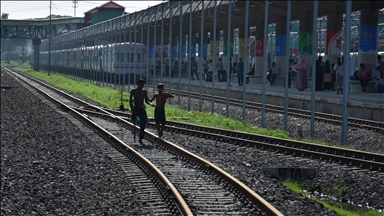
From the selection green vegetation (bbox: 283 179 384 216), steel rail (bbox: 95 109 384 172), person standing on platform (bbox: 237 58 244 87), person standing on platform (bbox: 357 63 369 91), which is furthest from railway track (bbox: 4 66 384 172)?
person standing on platform (bbox: 237 58 244 87)

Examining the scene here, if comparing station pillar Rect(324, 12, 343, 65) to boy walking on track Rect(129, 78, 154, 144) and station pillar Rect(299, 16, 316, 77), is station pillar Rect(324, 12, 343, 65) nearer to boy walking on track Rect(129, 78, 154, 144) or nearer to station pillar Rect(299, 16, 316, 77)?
station pillar Rect(299, 16, 316, 77)

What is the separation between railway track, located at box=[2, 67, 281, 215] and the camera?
10141mm

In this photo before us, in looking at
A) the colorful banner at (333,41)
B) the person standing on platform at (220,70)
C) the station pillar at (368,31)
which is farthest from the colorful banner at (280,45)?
the person standing on platform at (220,70)

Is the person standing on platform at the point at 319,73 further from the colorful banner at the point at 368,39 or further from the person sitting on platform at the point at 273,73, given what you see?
the person sitting on platform at the point at 273,73

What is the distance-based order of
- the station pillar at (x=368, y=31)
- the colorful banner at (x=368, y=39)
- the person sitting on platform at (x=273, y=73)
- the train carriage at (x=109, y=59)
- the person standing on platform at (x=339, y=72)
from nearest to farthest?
the colorful banner at (x=368, y=39) → the station pillar at (x=368, y=31) → the person standing on platform at (x=339, y=72) → the person sitting on platform at (x=273, y=73) → the train carriage at (x=109, y=59)

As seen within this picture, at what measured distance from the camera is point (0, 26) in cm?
10419

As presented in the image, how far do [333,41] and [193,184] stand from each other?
2008 cm

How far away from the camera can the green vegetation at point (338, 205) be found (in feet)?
34.3

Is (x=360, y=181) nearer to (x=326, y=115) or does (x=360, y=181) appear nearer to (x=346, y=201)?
(x=346, y=201)

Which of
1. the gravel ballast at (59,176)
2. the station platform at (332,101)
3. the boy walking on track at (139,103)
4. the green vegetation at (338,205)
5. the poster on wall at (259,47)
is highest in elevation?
the poster on wall at (259,47)

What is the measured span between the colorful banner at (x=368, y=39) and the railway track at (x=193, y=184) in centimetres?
1399

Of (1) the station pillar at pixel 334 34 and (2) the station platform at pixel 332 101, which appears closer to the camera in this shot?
(2) the station platform at pixel 332 101

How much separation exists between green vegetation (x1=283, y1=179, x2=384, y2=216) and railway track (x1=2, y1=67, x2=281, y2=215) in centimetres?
112

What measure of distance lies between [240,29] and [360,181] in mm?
30926
